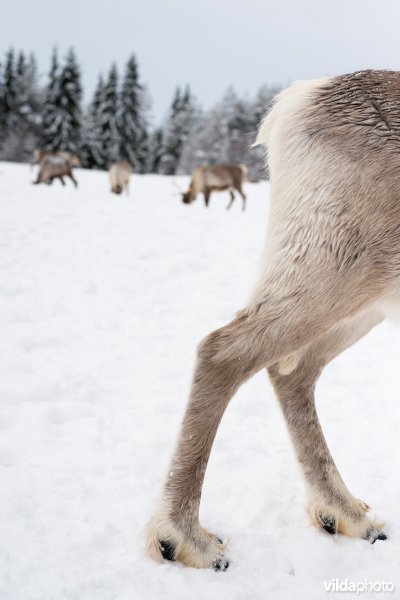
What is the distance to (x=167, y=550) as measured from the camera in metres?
1.95

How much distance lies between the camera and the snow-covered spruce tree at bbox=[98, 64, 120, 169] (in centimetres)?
4791

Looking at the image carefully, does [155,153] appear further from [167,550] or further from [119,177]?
[167,550]

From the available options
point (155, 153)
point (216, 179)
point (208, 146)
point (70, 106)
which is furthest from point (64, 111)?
point (216, 179)

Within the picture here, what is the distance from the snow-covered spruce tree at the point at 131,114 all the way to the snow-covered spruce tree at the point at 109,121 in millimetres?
700

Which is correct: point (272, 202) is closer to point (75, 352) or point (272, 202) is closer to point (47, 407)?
point (47, 407)

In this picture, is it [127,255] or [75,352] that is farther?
[127,255]

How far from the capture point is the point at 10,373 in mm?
3689

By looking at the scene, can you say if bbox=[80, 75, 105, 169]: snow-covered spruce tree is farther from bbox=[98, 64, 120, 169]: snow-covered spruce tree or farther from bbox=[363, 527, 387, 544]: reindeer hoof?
bbox=[363, 527, 387, 544]: reindeer hoof

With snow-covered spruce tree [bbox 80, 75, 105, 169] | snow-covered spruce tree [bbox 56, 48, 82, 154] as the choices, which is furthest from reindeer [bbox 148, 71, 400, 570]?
snow-covered spruce tree [bbox 80, 75, 105, 169]

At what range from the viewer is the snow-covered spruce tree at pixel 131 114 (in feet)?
160

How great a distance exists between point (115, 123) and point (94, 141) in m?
2.74

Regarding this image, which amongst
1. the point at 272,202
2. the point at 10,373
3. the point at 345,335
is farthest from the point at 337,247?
the point at 10,373

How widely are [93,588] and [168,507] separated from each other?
39cm
